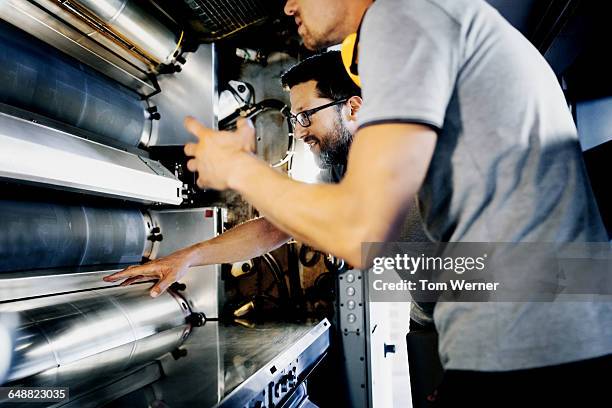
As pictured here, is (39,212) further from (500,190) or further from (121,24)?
(500,190)

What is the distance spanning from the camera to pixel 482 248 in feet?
2.38

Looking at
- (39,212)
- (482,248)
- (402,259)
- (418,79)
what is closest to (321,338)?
(402,259)

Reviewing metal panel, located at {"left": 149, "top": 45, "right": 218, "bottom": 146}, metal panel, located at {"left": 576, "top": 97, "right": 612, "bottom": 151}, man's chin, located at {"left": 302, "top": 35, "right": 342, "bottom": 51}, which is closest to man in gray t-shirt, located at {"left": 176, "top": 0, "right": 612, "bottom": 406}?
man's chin, located at {"left": 302, "top": 35, "right": 342, "bottom": 51}

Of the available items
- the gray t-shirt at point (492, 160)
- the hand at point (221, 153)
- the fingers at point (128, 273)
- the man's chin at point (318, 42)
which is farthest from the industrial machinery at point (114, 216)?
the man's chin at point (318, 42)

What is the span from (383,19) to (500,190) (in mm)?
331

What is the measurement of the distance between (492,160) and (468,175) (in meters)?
0.04

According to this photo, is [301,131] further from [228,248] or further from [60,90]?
[60,90]

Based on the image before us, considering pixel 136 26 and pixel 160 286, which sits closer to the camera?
pixel 160 286

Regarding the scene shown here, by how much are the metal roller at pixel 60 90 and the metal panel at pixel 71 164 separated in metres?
0.08

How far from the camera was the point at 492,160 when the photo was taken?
2.31ft

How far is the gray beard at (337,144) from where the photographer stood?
1.88 metres

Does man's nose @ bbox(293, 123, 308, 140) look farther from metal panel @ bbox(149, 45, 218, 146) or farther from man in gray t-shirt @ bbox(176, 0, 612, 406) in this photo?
man in gray t-shirt @ bbox(176, 0, 612, 406)

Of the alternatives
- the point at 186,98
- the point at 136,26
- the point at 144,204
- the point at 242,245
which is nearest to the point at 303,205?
the point at 242,245

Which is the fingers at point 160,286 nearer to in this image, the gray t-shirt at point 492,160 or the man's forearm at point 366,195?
the man's forearm at point 366,195
